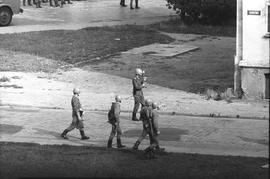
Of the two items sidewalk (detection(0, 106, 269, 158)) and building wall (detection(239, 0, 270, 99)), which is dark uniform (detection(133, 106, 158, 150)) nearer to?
sidewalk (detection(0, 106, 269, 158))

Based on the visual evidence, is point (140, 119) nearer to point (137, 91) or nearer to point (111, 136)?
point (111, 136)

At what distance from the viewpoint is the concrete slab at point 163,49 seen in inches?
1368

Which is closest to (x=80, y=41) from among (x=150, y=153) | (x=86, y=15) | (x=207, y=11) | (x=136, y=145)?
(x=207, y=11)

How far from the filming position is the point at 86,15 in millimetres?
50781

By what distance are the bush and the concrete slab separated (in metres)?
7.86

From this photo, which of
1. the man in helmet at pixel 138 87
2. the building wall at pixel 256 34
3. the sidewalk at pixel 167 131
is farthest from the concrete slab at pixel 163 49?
the man in helmet at pixel 138 87

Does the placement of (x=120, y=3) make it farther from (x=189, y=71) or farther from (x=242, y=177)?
(x=242, y=177)

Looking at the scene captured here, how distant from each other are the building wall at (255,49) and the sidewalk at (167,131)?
306 cm

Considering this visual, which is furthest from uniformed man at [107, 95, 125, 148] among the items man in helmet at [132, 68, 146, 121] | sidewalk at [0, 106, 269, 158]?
man in helmet at [132, 68, 146, 121]

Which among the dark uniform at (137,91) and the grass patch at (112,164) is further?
the dark uniform at (137,91)

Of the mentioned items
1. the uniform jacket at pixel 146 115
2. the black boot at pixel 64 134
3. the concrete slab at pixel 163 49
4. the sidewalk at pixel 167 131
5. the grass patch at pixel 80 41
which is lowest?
the sidewalk at pixel 167 131

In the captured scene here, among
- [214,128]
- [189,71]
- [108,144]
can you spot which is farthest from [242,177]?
[189,71]

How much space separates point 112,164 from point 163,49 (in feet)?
67.2

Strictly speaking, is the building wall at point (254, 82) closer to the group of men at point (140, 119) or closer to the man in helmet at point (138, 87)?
the man in helmet at point (138, 87)
